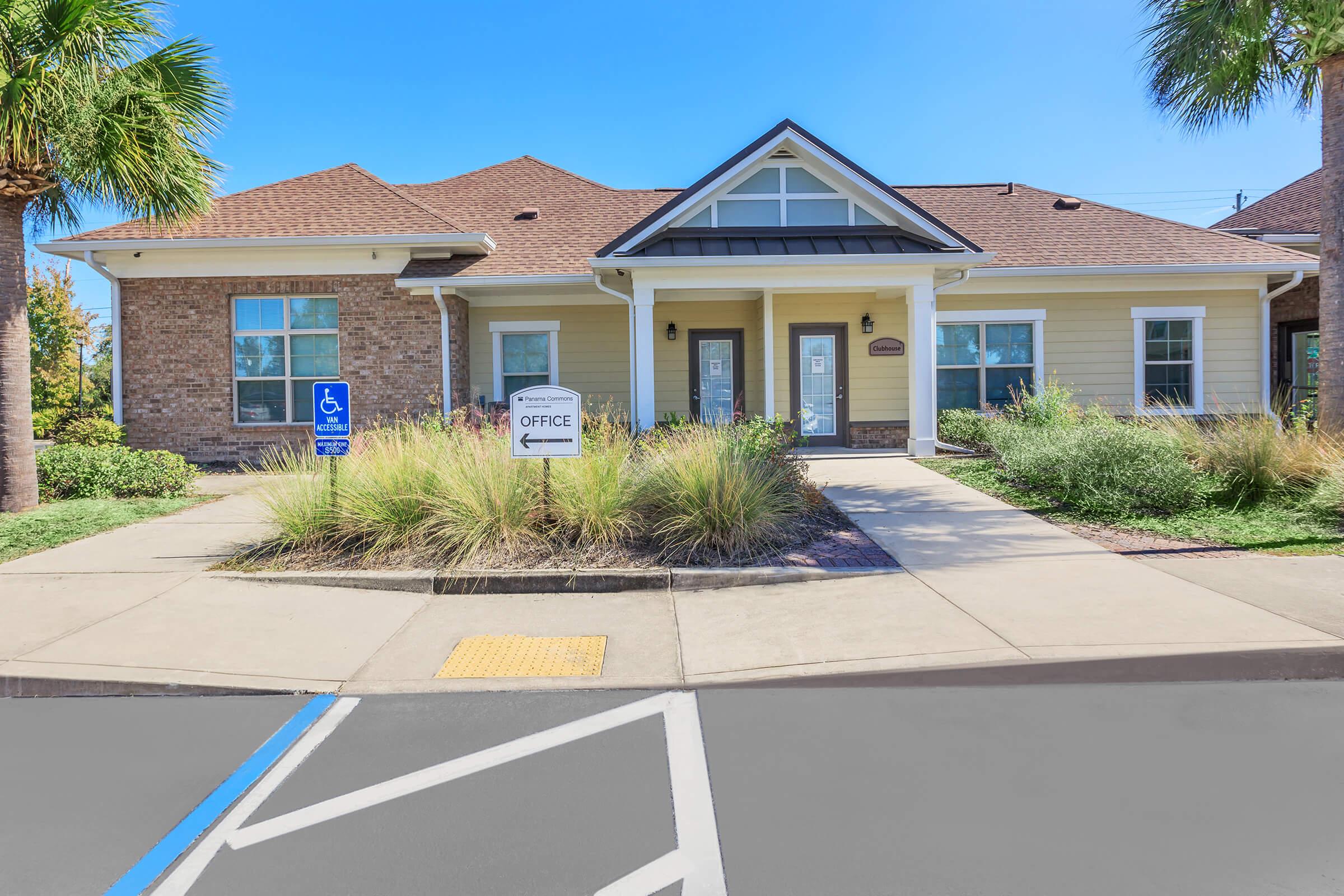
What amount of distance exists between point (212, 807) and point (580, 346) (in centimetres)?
1300

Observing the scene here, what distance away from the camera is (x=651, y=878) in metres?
2.88

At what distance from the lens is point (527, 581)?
22.2ft

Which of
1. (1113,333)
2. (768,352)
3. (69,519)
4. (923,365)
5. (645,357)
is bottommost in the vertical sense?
(69,519)

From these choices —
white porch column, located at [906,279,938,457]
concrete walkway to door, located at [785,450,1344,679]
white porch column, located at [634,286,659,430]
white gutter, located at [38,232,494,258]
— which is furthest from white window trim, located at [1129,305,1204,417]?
white gutter, located at [38,232,494,258]

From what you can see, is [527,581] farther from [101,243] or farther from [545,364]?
[101,243]

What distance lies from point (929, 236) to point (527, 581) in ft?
32.1

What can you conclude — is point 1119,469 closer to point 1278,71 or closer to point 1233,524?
point 1233,524

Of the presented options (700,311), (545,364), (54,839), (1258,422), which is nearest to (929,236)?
(700,311)

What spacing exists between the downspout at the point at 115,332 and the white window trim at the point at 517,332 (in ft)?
20.3

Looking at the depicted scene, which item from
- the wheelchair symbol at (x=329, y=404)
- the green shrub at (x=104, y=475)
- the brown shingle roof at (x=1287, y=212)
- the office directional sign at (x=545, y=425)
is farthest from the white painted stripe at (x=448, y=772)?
the brown shingle roof at (x=1287, y=212)

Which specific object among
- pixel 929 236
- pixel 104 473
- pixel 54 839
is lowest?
pixel 54 839

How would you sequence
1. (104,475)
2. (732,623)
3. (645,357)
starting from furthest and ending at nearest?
(645,357), (104,475), (732,623)

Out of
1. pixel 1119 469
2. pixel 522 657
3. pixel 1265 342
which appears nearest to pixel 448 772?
pixel 522 657

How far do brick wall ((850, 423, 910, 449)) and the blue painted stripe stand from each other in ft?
41.4
